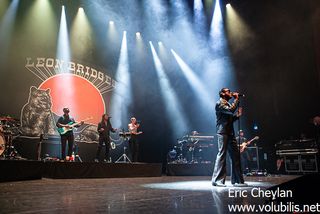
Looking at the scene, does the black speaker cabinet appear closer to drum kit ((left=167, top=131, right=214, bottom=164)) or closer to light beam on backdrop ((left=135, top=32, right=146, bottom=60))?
drum kit ((left=167, top=131, right=214, bottom=164))

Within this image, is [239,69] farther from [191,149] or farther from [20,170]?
[20,170]

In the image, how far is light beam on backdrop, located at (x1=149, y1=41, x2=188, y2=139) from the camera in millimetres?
13250

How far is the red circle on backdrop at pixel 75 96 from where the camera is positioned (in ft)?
33.6

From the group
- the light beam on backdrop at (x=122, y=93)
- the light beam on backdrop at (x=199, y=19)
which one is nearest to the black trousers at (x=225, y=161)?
the light beam on backdrop at (x=122, y=93)

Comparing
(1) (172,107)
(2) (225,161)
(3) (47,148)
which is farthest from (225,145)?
(1) (172,107)

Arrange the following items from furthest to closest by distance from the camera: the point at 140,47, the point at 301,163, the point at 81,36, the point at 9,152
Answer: the point at 140,47, the point at 81,36, the point at 301,163, the point at 9,152

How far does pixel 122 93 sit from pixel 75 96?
7.45ft

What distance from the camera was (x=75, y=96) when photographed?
1067 cm

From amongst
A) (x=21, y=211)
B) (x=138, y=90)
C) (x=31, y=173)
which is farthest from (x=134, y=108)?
(x=21, y=211)

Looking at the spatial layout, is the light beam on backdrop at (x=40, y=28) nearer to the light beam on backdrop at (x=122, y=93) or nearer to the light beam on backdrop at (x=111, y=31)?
the light beam on backdrop at (x=111, y=31)

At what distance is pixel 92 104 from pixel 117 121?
4.44 ft

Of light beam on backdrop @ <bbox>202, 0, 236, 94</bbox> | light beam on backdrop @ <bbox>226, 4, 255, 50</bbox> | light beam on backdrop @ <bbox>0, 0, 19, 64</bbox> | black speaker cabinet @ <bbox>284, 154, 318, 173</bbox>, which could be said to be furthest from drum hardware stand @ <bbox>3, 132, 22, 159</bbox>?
black speaker cabinet @ <bbox>284, 154, 318, 173</bbox>

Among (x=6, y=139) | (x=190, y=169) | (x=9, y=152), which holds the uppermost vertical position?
(x=6, y=139)

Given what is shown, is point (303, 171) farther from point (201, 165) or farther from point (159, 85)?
point (159, 85)
